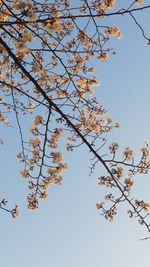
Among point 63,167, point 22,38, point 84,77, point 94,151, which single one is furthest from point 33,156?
point 22,38

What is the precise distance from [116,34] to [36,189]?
111 inches

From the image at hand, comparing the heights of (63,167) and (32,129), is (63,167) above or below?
below

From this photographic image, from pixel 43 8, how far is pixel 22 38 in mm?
1710

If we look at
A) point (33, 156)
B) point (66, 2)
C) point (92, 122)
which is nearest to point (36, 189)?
point (33, 156)

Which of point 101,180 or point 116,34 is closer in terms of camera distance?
point 101,180

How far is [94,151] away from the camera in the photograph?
6945mm

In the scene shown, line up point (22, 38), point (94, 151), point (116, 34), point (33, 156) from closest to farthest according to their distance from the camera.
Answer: point (22, 38)
point (94, 151)
point (33, 156)
point (116, 34)

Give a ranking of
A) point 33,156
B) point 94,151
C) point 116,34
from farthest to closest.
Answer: point 116,34 → point 33,156 → point 94,151

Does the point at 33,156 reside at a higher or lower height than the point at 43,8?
lower

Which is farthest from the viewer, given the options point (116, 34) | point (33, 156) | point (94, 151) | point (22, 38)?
point (116, 34)

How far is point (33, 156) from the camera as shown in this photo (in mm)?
7430

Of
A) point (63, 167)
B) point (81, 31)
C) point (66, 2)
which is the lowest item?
point (63, 167)

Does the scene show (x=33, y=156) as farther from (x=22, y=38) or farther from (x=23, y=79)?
(x=22, y=38)

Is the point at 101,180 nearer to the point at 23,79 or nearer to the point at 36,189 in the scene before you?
the point at 36,189
